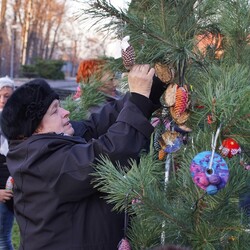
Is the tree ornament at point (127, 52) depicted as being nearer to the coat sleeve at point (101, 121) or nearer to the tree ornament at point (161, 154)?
the tree ornament at point (161, 154)

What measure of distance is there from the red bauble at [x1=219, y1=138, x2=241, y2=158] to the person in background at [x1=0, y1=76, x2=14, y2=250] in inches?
73.5

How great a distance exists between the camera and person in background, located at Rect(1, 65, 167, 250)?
1518 millimetres

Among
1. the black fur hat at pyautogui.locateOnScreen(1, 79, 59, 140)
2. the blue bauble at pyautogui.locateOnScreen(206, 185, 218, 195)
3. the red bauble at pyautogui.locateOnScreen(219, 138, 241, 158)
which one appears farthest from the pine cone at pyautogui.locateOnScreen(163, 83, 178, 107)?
the black fur hat at pyautogui.locateOnScreen(1, 79, 59, 140)

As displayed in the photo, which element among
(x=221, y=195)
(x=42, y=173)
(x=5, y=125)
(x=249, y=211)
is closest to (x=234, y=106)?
(x=221, y=195)

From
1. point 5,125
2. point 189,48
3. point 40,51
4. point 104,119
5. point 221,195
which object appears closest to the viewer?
point 221,195

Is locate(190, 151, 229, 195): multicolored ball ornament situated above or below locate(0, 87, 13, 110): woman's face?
above

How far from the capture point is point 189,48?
146 centimetres

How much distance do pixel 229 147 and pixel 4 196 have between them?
2.10 meters

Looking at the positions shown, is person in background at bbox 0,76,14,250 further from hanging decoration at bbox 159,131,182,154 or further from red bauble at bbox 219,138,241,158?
red bauble at bbox 219,138,241,158

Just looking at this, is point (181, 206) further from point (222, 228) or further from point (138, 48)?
point (138, 48)

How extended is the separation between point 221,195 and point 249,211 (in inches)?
10.7

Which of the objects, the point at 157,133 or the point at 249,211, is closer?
the point at 249,211

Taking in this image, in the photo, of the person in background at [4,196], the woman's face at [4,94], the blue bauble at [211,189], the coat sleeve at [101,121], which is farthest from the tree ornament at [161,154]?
the woman's face at [4,94]

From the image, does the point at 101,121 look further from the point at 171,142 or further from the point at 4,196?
the point at 4,196
